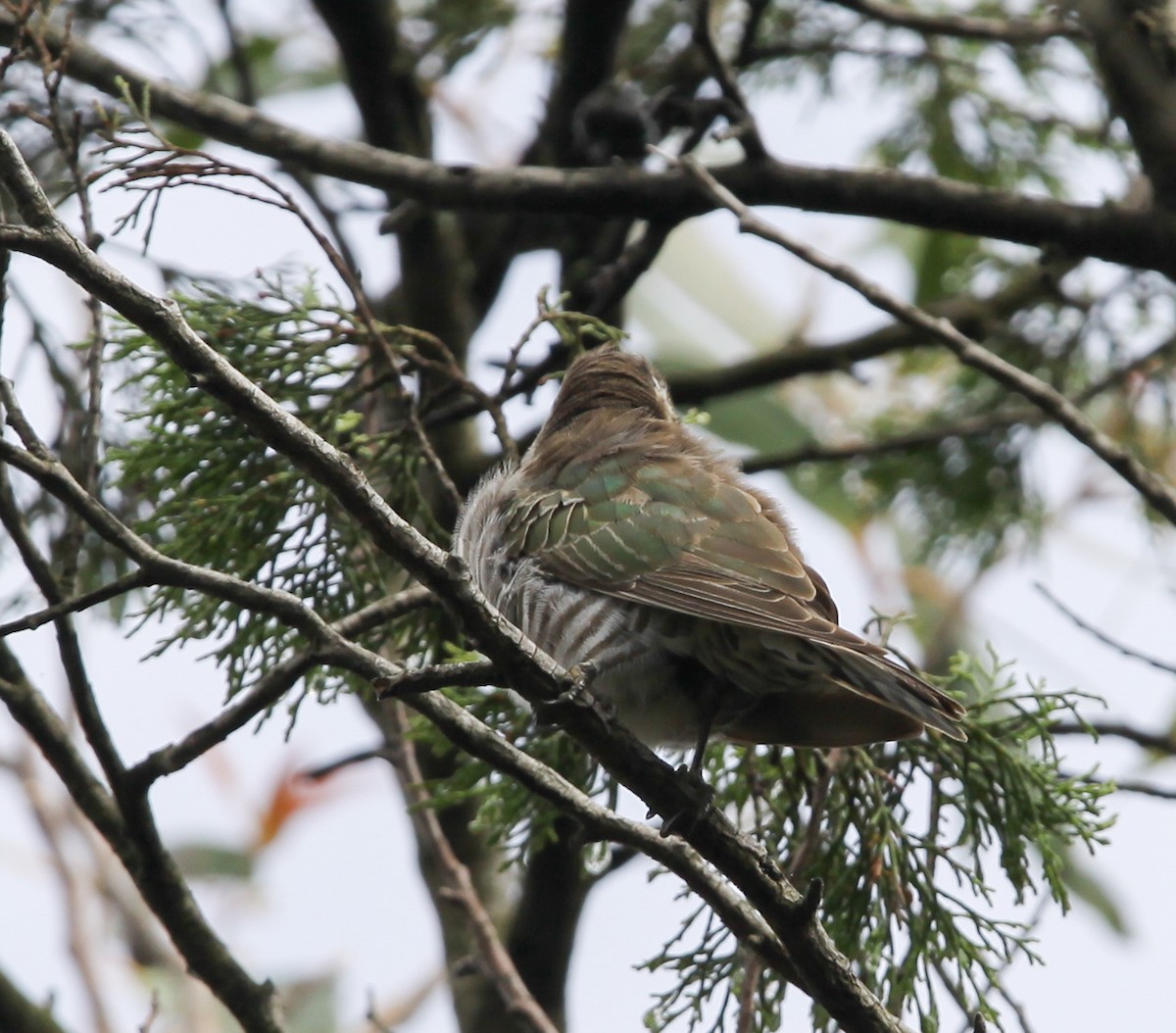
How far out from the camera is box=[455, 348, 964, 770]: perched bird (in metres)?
2.77

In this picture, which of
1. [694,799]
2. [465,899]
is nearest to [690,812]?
[694,799]

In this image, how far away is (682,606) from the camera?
2.85 meters

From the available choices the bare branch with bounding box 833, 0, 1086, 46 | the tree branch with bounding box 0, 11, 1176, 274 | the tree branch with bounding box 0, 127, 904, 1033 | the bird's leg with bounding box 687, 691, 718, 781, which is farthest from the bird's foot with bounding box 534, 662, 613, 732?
the bare branch with bounding box 833, 0, 1086, 46

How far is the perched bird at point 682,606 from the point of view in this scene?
109 inches

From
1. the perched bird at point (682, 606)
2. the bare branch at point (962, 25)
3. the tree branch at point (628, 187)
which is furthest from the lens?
the bare branch at point (962, 25)

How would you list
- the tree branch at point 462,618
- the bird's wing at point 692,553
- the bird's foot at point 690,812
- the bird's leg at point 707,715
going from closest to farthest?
1. the tree branch at point 462,618
2. the bird's foot at point 690,812
3. the bird's wing at point 692,553
4. the bird's leg at point 707,715

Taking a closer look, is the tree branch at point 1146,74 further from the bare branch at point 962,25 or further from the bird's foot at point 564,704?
the bird's foot at point 564,704

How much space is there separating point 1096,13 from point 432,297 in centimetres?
268

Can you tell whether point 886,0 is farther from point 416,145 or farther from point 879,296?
point 879,296

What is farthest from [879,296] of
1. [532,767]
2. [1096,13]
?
[532,767]

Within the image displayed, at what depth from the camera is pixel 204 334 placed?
3.32 m

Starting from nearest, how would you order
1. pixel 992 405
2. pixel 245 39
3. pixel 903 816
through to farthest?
1. pixel 903 816
2. pixel 992 405
3. pixel 245 39

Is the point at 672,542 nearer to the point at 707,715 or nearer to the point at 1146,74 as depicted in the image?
the point at 707,715

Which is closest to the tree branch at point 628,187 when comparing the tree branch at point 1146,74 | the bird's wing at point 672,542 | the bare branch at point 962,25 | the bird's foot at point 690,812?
the tree branch at point 1146,74
